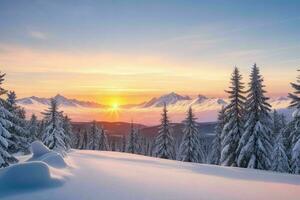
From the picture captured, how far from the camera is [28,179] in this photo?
10.7 meters

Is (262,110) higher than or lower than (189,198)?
higher

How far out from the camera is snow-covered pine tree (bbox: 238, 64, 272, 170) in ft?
116

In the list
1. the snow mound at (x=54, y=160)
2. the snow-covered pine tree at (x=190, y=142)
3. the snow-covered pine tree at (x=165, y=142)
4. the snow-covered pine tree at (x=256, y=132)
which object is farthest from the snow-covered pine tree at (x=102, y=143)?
the snow mound at (x=54, y=160)

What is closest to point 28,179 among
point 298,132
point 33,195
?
point 33,195

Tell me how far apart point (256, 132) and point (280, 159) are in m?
Result: 12.4

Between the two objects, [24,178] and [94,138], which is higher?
[24,178]

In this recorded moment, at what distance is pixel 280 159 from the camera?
45.2 meters

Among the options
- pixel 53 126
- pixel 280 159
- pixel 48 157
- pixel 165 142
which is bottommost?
pixel 280 159

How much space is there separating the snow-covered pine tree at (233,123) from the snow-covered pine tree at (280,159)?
9.91 metres

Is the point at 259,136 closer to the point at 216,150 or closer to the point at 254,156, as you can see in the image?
the point at 254,156

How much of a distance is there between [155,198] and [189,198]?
3.39ft

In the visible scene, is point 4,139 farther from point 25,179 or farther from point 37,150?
point 25,179

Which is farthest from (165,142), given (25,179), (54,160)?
(25,179)

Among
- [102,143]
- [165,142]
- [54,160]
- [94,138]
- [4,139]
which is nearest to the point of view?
[54,160]
